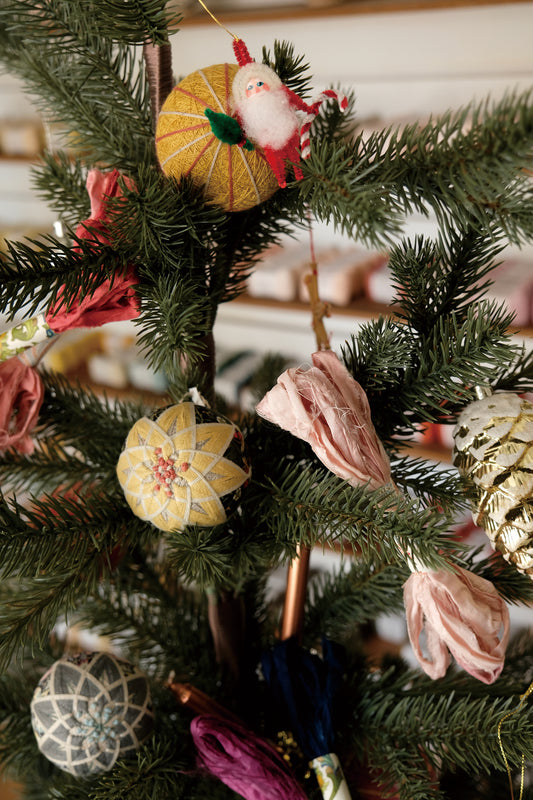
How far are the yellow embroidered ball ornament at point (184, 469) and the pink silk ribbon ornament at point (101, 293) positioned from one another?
0.06m

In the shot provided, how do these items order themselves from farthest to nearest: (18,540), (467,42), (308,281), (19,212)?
(19,212) → (467,42) → (308,281) → (18,540)

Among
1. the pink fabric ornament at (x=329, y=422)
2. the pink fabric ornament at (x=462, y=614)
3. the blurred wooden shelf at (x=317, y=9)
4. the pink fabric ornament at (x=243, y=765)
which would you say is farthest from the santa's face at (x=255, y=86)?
the blurred wooden shelf at (x=317, y=9)

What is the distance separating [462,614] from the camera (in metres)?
0.34

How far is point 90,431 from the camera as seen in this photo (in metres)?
0.49

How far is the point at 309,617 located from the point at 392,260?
32cm

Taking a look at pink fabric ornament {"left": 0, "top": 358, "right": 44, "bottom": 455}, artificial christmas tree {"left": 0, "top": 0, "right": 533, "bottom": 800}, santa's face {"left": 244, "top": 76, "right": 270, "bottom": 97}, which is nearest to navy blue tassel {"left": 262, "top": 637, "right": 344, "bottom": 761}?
artificial christmas tree {"left": 0, "top": 0, "right": 533, "bottom": 800}

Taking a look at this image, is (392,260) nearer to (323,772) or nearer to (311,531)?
(311,531)

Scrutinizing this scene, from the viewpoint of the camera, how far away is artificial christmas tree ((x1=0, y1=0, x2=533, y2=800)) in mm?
308

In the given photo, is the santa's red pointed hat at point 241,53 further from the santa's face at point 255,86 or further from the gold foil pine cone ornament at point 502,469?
the gold foil pine cone ornament at point 502,469

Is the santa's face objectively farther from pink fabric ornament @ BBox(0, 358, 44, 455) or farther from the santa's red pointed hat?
pink fabric ornament @ BBox(0, 358, 44, 455)

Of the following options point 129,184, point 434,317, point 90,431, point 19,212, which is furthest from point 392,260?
point 19,212

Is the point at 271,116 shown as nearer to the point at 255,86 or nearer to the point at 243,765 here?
the point at 255,86

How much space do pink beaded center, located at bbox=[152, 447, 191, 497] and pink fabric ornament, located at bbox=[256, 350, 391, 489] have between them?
2.2 inches

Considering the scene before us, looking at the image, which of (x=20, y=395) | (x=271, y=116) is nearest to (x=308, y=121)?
(x=271, y=116)
